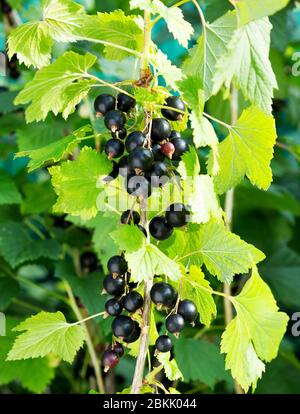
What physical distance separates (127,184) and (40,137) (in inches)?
24.0

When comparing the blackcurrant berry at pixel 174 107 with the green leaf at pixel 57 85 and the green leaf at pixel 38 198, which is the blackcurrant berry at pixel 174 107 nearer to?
the green leaf at pixel 57 85

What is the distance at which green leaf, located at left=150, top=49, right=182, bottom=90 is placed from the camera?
64 cm

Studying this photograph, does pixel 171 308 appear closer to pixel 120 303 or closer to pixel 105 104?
pixel 120 303

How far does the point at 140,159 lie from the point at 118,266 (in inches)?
4.2

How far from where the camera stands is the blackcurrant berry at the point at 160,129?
638mm

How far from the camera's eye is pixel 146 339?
0.65m

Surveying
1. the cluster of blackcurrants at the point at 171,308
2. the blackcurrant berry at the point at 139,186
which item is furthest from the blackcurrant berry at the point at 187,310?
the blackcurrant berry at the point at 139,186

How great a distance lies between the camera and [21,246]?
1152 millimetres

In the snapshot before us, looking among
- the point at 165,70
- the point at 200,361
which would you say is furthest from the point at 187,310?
the point at 200,361

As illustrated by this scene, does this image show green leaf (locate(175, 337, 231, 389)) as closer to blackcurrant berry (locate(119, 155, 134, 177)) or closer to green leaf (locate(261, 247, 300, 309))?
green leaf (locate(261, 247, 300, 309))

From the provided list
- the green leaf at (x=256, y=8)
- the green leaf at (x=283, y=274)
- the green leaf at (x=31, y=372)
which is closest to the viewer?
the green leaf at (x=256, y=8)

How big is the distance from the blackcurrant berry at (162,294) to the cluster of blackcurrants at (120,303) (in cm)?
2
